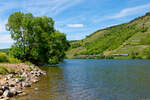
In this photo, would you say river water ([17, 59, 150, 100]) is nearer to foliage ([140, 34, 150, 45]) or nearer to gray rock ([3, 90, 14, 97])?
gray rock ([3, 90, 14, 97])

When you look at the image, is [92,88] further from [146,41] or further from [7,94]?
[146,41]

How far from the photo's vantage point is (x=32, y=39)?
4844cm

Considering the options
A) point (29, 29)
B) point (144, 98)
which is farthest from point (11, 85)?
point (29, 29)

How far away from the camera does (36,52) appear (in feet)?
162

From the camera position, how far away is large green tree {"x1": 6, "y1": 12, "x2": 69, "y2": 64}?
4697 centimetres

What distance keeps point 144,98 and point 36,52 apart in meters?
39.6

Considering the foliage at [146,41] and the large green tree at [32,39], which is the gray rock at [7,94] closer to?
the large green tree at [32,39]

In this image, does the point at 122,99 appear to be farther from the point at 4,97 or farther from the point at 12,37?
the point at 12,37

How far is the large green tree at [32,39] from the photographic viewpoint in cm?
4697

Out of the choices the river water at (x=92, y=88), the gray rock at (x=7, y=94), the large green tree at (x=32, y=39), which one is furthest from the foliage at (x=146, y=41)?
the gray rock at (x=7, y=94)

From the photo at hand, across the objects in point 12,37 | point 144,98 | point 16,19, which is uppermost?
point 16,19

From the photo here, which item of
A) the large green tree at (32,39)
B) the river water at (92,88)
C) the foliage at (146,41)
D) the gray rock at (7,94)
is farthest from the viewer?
the foliage at (146,41)

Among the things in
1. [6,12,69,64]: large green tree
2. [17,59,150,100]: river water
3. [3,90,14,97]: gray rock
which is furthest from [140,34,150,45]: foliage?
[3,90,14,97]: gray rock

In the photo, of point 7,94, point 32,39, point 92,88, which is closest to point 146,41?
point 32,39
